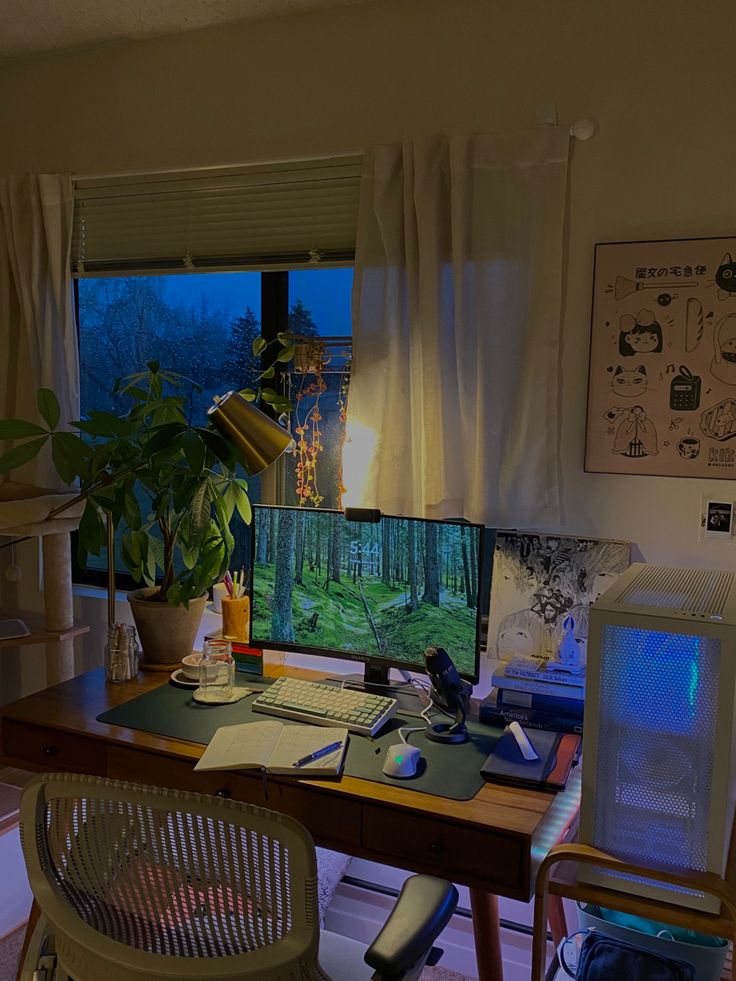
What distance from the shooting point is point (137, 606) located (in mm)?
2148

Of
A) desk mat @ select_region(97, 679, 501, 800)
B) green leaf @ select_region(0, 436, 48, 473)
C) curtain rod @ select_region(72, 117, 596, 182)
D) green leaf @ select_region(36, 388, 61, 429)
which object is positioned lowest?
desk mat @ select_region(97, 679, 501, 800)

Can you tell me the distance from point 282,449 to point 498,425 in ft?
1.66

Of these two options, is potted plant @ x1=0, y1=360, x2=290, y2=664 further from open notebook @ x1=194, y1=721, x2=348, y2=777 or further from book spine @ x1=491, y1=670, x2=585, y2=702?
book spine @ x1=491, y1=670, x2=585, y2=702

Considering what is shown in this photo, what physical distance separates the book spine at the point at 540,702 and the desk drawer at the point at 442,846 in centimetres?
42

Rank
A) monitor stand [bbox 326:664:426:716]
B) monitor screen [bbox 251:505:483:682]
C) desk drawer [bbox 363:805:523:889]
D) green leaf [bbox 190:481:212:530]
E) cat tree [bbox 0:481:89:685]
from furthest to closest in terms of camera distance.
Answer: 1. cat tree [bbox 0:481:89:685]
2. green leaf [bbox 190:481:212:530]
3. monitor stand [bbox 326:664:426:716]
4. monitor screen [bbox 251:505:483:682]
5. desk drawer [bbox 363:805:523:889]

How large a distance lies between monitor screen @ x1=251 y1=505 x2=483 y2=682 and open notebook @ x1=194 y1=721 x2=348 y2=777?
264 millimetres

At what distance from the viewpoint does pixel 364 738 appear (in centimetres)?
175

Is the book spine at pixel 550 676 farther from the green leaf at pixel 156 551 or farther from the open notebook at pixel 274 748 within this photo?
the green leaf at pixel 156 551

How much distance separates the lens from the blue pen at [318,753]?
1597 millimetres

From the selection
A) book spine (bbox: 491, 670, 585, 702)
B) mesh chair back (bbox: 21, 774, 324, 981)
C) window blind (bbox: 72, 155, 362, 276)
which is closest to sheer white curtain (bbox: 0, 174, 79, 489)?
window blind (bbox: 72, 155, 362, 276)

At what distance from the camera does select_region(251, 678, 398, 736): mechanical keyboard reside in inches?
69.7

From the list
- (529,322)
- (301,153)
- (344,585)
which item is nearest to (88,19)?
(301,153)

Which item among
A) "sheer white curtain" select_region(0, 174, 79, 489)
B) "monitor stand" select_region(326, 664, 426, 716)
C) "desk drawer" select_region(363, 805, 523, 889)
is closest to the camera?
"desk drawer" select_region(363, 805, 523, 889)

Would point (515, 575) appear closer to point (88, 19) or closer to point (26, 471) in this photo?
point (26, 471)
